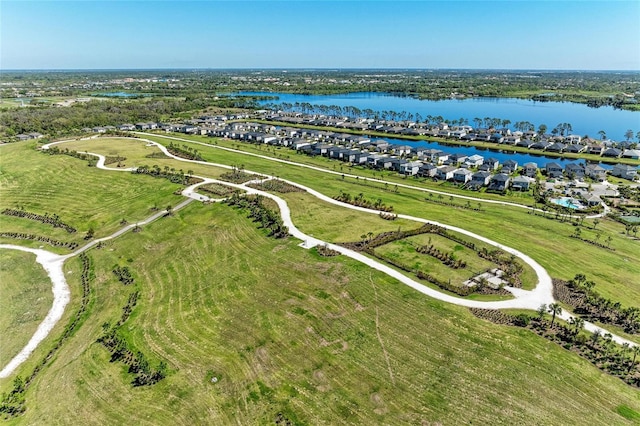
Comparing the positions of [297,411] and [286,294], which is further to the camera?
[286,294]

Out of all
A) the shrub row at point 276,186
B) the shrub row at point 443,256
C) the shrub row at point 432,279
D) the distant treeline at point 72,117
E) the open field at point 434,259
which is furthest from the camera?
the distant treeline at point 72,117

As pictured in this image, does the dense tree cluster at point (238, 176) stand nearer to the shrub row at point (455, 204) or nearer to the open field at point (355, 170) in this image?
the open field at point (355, 170)

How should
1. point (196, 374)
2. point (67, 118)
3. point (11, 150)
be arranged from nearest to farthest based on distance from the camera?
point (196, 374), point (11, 150), point (67, 118)

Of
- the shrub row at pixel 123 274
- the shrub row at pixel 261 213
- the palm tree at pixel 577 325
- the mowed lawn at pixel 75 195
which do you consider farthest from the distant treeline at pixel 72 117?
the palm tree at pixel 577 325

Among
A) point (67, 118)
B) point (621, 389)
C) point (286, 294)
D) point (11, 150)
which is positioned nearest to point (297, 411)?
point (286, 294)

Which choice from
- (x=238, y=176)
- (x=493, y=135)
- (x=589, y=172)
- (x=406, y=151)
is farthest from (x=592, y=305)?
(x=493, y=135)

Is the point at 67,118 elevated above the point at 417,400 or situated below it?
above

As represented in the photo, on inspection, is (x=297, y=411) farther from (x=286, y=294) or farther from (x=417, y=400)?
(x=286, y=294)
